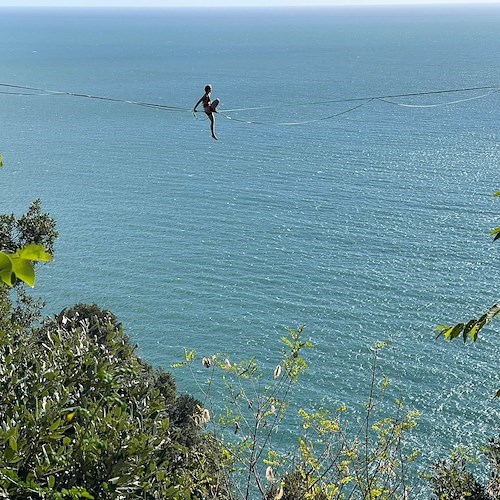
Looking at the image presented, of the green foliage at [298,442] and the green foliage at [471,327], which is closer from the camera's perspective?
the green foliage at [471,327]

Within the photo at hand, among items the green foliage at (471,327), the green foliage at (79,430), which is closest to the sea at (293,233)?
the green foliage at (79,430)

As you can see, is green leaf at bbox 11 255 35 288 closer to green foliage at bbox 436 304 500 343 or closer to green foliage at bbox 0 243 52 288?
green foliage at bbox 0 243 52 288

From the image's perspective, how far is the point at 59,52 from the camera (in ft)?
470

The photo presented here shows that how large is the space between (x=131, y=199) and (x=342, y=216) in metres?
13.3

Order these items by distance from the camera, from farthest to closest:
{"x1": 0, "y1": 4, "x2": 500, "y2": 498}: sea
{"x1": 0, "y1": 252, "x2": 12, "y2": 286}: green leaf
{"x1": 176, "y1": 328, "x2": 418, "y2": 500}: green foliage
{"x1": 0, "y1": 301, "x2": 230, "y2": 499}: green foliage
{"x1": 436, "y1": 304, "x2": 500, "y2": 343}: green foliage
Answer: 1. {"x1": 0, "y1": 4, "x2": 500, "y2": 498}: sea
2. {"x1": 176, "y1": 328, "x2": 418, "y2": 500}: green foliage
3. {"x1": 0, "y1": 301, "x2": 230, "y2": 499}: green foliage
4. {"x1": 436, "y1": 304, "x2": 500, "y2": 343}: green foliage
5. {"x1": 0, "y1": 252, "x2": 12, "y2": 286}: green leaf

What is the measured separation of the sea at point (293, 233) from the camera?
25266 mm

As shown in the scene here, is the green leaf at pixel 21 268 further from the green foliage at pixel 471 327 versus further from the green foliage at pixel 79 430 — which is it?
the green foliage at pixel 79 430

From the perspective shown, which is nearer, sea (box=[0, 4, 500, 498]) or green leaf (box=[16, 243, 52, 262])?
green leaf (box=[16, 243, 52, 262])

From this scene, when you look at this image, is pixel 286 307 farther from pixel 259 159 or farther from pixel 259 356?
pixel 259 159

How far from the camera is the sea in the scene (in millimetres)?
25266

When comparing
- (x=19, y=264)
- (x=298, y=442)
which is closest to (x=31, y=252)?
(x=19, y=264)

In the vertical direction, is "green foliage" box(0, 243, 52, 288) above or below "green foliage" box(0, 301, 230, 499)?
above

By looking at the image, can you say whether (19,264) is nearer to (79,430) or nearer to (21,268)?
(21,268)

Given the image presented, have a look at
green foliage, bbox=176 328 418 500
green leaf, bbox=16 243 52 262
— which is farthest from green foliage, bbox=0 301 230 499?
green leaf, bbox=16 243 52 262
